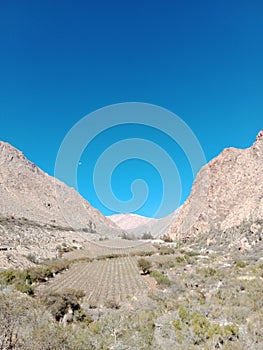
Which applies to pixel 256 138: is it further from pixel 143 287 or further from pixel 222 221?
pixel 143 287

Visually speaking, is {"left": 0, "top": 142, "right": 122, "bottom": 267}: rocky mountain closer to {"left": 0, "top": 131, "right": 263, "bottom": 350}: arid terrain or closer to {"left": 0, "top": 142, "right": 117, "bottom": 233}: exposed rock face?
{"left": 0, "top": 142, "right": 117, "bottom": 233}: exposed rock face

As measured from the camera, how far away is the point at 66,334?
25.8ft

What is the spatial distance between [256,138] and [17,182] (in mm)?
64729

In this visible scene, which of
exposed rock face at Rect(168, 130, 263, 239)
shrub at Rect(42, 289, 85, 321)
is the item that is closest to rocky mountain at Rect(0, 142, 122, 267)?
shrub at Rect(42, 289, 85, 321)

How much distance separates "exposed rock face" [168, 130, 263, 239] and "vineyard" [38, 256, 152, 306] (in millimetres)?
25396

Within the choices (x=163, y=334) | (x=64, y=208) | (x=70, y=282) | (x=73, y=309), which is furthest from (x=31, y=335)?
(x=64, y=208)

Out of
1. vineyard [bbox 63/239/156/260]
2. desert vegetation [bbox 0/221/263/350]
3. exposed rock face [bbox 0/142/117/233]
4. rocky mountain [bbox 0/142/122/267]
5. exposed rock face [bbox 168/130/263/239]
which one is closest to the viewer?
desert vegetation [bbox 0/221/263/350]

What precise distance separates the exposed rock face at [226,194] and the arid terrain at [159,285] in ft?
0.85

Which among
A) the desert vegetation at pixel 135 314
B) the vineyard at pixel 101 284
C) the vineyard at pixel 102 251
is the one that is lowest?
the desert vegetation at pixel 135 314

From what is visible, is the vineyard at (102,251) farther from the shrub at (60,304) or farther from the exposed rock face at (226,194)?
the shrub at (60,304)

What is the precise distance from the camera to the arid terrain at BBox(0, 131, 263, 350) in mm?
8820

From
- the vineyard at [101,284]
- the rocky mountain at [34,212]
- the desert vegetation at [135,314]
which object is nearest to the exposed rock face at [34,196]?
the rocky mountain at [34,212]

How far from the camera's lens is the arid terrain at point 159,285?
8820mm

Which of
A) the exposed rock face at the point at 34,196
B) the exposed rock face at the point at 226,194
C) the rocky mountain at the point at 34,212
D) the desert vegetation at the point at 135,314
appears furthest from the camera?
the exposed rock face at the point at 34,196
